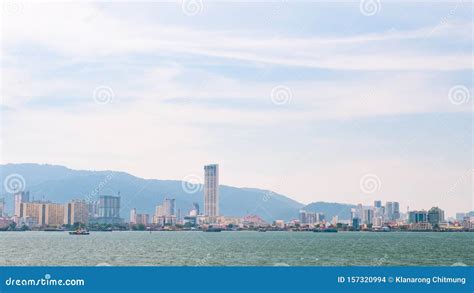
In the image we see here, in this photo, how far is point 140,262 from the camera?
7081cm

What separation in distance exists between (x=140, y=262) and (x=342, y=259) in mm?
22667
